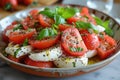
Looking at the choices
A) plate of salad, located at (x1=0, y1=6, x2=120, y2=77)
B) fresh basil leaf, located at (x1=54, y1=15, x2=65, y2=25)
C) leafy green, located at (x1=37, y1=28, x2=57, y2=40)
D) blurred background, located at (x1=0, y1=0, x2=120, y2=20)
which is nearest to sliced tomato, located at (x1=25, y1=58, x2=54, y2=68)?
plate of salad, located at (x1=0, y1=6, x2=120, y2=77)

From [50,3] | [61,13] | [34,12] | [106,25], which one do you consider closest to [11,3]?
[50,3]

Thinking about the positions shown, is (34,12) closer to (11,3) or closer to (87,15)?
(87,15)

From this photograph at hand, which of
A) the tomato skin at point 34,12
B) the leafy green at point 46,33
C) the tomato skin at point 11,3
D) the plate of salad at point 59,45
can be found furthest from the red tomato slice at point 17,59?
the tomato skin at point 11,3

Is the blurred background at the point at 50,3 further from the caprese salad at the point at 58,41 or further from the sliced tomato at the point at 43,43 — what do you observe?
the sliced tomato at the point at 43,43

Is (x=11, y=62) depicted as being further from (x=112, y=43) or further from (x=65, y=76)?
(x=112, y=43)

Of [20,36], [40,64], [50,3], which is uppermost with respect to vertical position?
[50,3]

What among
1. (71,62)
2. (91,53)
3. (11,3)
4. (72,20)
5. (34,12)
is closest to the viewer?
(71,62)

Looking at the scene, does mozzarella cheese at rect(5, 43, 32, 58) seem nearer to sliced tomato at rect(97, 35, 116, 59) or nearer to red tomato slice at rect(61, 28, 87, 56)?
red tomato slice at rect(61, 28, 87, 56)
